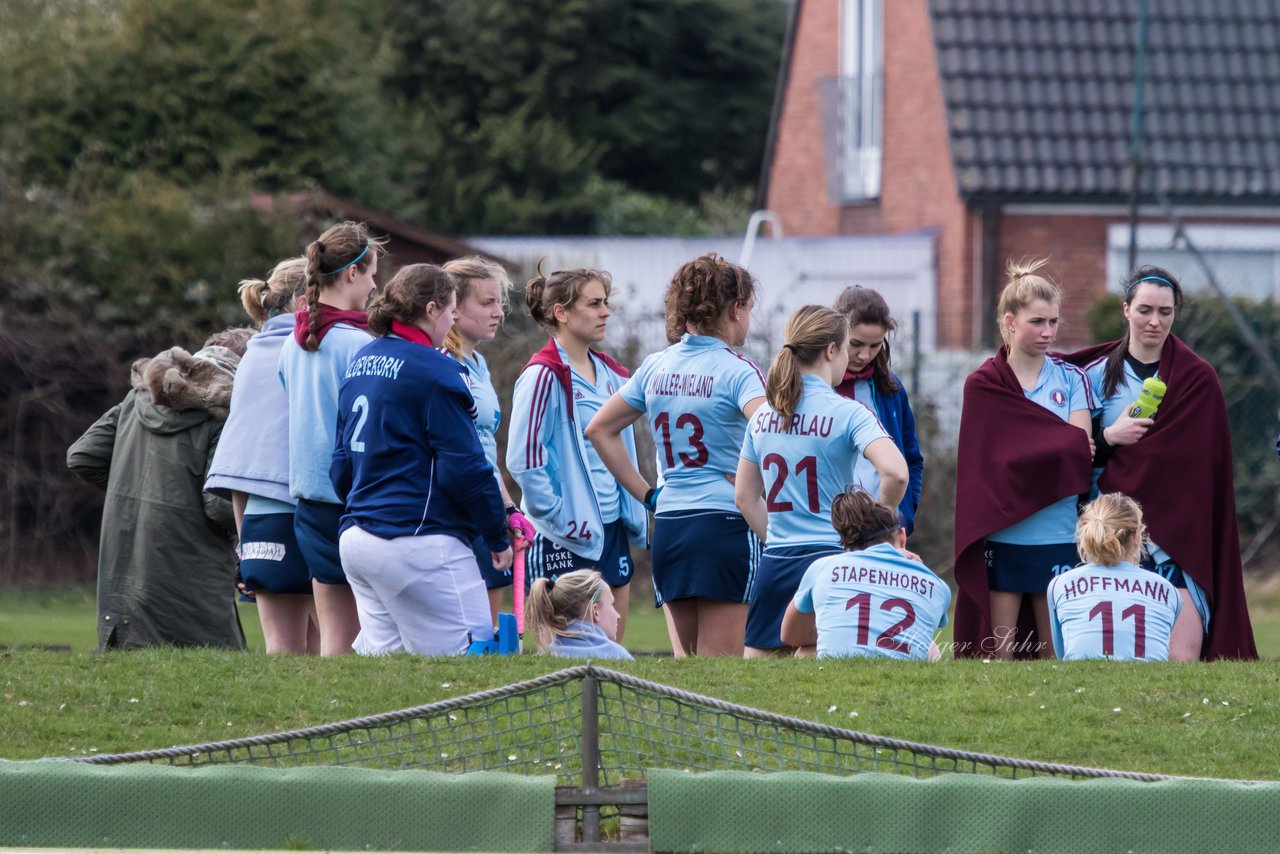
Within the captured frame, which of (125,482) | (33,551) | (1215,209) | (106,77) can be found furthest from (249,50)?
(125,482)

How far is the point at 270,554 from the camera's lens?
7.42m

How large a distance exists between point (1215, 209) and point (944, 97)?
3.12 meters

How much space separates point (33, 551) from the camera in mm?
16109

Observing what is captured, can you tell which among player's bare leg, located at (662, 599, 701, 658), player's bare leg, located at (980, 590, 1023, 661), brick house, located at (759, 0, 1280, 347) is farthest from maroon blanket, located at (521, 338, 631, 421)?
brick house, located at (759, 0, 1280, 347)

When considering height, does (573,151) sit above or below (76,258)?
above

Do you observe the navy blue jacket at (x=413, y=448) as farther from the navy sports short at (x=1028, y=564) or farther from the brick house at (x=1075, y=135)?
the brick house at (x=1075, y=135)

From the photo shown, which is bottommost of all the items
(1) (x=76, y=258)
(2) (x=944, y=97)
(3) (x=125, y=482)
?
(3) (x=125, y=482)

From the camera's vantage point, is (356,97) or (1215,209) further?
(356,97)

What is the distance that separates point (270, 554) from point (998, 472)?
299 cm

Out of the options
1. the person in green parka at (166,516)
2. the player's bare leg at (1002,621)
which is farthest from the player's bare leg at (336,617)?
the player's bare leg at (1002,621)

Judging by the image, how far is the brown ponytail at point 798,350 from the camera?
275 inches

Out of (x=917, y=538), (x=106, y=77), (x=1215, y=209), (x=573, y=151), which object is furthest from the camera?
(x=573, y=151)

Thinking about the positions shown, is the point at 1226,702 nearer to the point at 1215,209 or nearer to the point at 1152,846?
the point at 1152,846

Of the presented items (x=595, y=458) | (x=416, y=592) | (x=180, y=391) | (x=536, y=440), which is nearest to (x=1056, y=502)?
(x=595, y=458)
